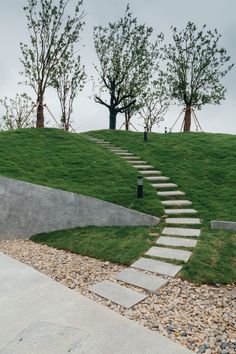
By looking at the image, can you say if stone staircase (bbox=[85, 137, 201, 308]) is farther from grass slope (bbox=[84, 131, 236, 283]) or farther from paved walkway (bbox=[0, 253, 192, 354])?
paved walkway (bbox=[0, 253, 192, 354])

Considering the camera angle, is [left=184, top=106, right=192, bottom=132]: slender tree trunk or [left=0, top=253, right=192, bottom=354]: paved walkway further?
[left=184, top=106, right=192, bottom=132]: slender tree trunk

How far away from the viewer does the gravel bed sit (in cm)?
418

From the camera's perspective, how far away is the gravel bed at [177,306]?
4.18 meters

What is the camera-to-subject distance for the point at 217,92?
111 feet

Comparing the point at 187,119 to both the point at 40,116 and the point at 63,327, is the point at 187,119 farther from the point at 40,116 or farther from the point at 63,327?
the point at 63,327

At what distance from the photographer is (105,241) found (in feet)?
26.5

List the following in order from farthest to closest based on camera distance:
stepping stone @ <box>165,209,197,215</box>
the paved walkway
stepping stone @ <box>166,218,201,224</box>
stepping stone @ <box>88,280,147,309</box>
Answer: stepping stone @ <box>165,209,197,215</box>, stepping stone @ <box>166,218,201,224</box>, stepping stone @ <box>88,280,147,309</box>, the paved walkway

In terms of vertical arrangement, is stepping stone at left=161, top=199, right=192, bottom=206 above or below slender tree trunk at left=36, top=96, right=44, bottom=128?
below

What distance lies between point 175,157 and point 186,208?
6703 millimetres

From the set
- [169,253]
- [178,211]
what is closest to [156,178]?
[178,211]

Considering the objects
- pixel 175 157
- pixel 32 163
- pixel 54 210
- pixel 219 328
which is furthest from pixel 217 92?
pixel 219 328

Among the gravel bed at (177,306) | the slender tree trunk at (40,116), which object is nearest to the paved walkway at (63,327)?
the gravel bed at (177,306)

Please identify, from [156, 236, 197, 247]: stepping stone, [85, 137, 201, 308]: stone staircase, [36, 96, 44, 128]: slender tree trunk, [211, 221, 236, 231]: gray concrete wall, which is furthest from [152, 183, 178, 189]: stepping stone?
Answer: [36, 96, 44, 128]: slender tree trunk

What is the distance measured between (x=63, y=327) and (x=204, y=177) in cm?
1061
